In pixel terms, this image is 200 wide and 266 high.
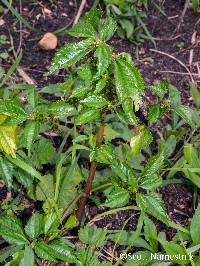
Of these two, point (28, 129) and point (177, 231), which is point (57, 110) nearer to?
point (28, 129)

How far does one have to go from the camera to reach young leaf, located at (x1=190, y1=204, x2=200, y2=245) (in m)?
1.72

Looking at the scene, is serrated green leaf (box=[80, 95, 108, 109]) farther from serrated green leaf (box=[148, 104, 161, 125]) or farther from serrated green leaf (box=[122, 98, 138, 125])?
serrated green leaf (box=[148, 104, 161, 125])

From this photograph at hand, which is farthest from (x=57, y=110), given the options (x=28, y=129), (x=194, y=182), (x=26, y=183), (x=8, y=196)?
(x=194, y=182)

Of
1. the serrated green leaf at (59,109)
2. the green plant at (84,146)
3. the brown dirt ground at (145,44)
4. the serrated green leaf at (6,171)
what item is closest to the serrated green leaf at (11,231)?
the green plant at (84,146)

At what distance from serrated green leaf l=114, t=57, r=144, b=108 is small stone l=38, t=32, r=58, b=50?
118 centimetres

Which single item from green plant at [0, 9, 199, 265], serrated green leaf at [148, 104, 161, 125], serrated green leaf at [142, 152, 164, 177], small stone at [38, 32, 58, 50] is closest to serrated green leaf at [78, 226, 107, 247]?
green plant at [0, 9, 199, 265]

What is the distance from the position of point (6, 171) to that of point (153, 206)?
1.73 ft

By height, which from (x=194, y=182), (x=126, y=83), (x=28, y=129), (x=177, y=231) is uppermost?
(x=126, y=83)

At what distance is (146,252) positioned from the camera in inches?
67.8

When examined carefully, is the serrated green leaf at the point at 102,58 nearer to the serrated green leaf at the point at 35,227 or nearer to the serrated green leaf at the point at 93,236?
the serrated green leaf at the point at 35,227

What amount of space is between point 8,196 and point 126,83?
87cm

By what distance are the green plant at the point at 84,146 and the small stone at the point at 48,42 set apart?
398 mm

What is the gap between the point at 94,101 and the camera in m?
1.30

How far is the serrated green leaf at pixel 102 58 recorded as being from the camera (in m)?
1.17
